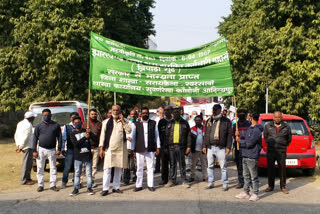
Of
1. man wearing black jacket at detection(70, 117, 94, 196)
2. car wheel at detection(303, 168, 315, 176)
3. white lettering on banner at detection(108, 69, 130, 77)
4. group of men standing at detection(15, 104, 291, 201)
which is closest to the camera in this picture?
group of men standing at detection(15, 104, 291, 201)

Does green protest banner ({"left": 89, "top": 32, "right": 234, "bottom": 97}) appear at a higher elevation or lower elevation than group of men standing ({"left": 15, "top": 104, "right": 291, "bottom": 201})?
higher

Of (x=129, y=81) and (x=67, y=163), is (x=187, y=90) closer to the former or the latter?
(x=129, y=81)

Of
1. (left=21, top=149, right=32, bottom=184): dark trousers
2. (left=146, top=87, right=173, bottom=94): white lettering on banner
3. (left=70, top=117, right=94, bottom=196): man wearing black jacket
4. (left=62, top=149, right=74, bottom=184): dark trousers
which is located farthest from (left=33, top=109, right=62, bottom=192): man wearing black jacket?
(left=146, top=87, right=173, bottom=94): white lettering on banner

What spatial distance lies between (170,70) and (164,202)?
3.25 m

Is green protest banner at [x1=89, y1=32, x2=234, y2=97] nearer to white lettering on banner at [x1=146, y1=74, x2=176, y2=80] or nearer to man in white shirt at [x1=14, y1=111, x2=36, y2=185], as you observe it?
white lettering on banner at [x1=146, y1=74, x2=176, y2=80]

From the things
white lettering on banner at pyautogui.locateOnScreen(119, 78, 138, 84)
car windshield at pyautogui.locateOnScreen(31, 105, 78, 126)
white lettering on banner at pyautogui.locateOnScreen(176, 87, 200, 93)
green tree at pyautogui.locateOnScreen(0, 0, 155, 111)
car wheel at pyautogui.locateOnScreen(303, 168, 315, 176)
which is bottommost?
car wheel at pyautogui.locateOnScreen(303, 168, 315, 176)

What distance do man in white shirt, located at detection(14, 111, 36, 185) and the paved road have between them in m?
0.75

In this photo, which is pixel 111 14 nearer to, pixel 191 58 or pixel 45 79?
pixel 45 79

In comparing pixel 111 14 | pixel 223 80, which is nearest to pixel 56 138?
pixel 223 80

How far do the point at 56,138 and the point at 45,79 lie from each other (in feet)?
36.9

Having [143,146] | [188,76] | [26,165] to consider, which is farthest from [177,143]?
[26,165]

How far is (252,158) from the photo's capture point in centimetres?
753

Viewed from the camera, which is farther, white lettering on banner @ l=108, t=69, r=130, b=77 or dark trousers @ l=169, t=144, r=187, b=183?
dark trousers @ l=169, t=144, r=187, b=183

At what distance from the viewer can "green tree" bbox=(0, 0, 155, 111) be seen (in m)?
18.2
